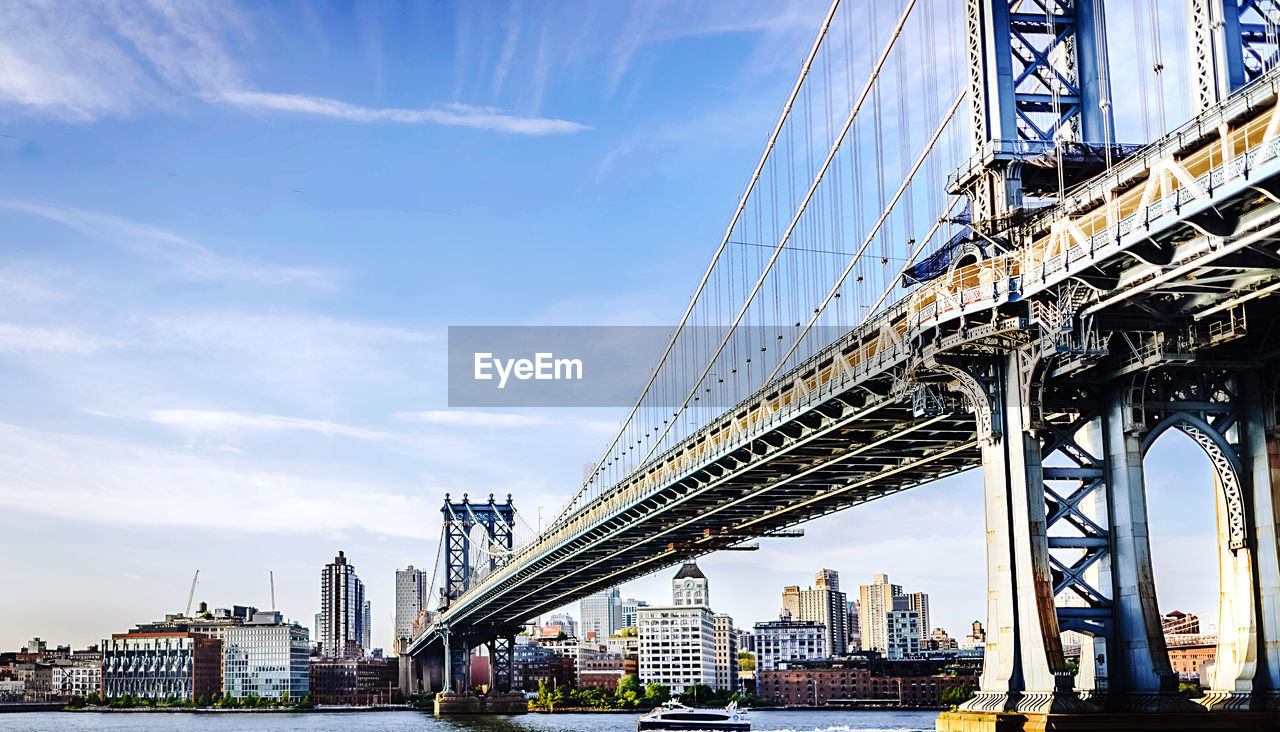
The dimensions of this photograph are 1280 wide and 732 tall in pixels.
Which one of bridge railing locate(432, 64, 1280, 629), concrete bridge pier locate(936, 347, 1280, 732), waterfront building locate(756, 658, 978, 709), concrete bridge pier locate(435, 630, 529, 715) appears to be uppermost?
bridge railing locate(432, 64, 1280, 629)

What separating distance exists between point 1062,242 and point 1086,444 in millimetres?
7379

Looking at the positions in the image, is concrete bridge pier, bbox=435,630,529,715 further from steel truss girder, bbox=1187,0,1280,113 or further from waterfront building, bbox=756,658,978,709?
steel truss girder, bbox=1187,0,1280,113

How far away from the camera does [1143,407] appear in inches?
1303

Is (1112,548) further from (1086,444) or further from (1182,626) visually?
(1182,626)

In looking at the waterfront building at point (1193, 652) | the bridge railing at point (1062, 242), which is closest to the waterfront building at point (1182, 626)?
the waterfront building at point (1193, 652)

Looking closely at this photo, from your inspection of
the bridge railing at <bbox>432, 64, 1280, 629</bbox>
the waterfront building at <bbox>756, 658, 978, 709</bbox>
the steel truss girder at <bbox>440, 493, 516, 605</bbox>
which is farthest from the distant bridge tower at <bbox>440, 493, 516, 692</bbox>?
the bridge railing at <bbox>432, 64, 1280, 629</bbox>

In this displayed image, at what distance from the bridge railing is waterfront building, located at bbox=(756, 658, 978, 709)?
467 feet

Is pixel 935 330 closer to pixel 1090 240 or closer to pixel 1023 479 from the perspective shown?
pixel 1023 479

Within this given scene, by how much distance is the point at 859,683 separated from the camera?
188875 millimetres

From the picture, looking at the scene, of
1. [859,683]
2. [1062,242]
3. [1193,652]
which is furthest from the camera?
[859,683]

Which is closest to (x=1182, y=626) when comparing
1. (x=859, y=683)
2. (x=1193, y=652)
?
(x=1193, y=652)

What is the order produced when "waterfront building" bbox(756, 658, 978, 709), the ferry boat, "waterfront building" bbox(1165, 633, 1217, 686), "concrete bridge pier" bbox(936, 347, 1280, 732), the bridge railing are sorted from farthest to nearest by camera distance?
"waterfront building" bbox(756, 658, 978, 709) < "waterfront building" bbox(1165, 633, 1217, 686) < the ferry boat < "concrete bridge pier" bbox(936, 347, 1280, 732) < the bridge railing

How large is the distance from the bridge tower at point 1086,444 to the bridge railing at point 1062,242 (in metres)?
1.11

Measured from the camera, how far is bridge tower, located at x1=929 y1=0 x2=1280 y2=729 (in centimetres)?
3152
